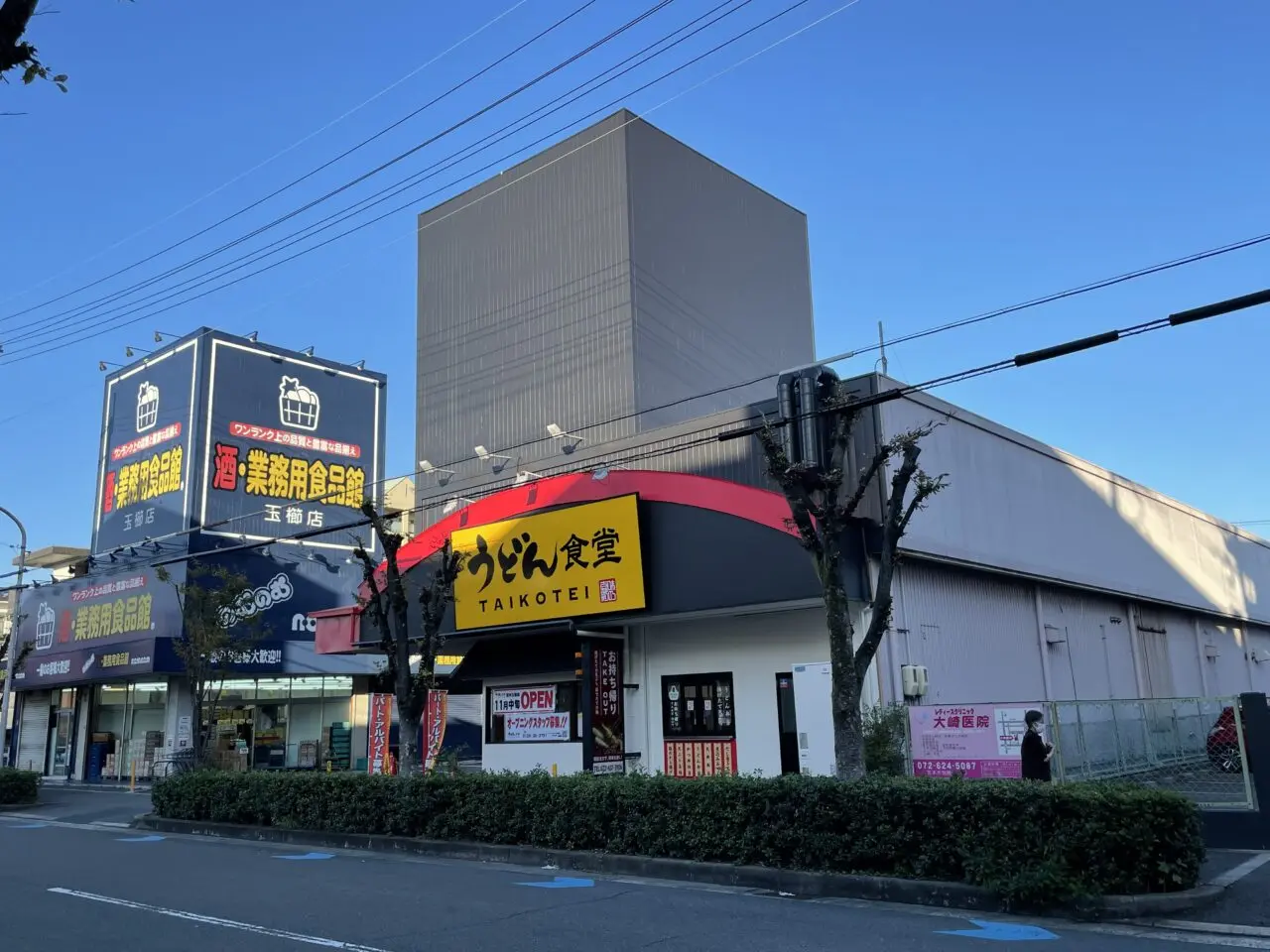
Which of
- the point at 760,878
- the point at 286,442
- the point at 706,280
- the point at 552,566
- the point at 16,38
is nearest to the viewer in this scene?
the point at 16,38

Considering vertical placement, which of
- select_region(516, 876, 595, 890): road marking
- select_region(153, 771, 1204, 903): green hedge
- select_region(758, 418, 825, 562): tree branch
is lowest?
select_region(516, 876, 595, 890): road marking

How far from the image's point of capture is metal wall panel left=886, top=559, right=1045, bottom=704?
655 inches

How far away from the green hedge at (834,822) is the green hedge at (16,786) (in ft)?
41.1

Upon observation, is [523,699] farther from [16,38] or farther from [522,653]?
[16,38]

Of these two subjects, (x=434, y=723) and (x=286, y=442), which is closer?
(x=434, y=723)

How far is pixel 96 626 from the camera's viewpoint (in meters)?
33.6

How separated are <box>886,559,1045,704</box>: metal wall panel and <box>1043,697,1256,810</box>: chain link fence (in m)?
2.28

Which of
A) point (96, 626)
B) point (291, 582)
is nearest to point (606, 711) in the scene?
point (291, 582)

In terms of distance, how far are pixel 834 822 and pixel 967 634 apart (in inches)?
317

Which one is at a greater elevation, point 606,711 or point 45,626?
point 45,626

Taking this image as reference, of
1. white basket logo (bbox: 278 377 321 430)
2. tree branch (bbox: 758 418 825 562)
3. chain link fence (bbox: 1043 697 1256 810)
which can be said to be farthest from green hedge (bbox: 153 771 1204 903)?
white basket logo (bbox: 278 377 321 430)

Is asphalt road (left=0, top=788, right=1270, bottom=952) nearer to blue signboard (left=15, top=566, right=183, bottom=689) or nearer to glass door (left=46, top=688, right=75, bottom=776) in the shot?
blue signboard (left=15, top=566, right=183, bottom=689)

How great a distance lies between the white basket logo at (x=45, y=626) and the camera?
35969 millimetres

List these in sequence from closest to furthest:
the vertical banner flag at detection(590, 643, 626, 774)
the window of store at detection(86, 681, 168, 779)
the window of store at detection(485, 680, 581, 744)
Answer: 1. the vertical banner flag at detection(590, 643, 626, 774)
2. the window of store at detection(485, 680, 581, 744)
3. the window of store at detection(86, 681, 168, 779)
